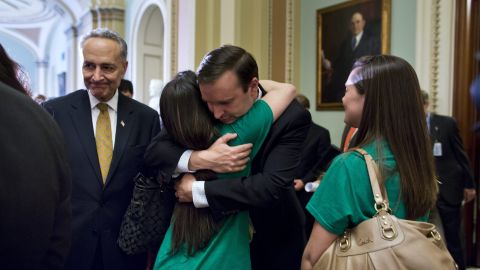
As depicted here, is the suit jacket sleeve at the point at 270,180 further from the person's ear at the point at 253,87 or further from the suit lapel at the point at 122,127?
the suit lapel at the point at 122,127

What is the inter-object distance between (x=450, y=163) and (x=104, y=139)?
3.58 m

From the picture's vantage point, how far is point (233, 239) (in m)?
1.62

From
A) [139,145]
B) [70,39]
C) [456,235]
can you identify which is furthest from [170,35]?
[70,39]

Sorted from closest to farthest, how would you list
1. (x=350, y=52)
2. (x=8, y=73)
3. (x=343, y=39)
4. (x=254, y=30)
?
(x=8, y=73), (x=350, y=52), (x=343, y=39), (x=254, y=30)

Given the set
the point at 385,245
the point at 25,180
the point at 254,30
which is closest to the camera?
the point at 25,180

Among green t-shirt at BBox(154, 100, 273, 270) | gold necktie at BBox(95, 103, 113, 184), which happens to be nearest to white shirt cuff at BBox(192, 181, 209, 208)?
green t-shirt at BBox(154, 100, 273, 270)

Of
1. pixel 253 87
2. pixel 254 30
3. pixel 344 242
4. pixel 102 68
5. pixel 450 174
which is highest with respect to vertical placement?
pixel 254 30

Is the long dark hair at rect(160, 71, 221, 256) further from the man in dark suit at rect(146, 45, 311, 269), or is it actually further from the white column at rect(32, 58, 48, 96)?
the white column at rect(32, 58, 48, 96)

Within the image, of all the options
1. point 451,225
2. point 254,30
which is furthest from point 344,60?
point 451,225

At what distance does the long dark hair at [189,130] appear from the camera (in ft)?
5.23

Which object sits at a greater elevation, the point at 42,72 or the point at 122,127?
the point at 42,72

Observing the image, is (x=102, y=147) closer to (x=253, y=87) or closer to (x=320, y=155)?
(x=253, y=87)

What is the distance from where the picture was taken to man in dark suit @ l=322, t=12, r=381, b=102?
566 centimetres

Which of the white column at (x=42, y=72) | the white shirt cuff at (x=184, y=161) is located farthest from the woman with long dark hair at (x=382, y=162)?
the white column at (x=42, y=72)
